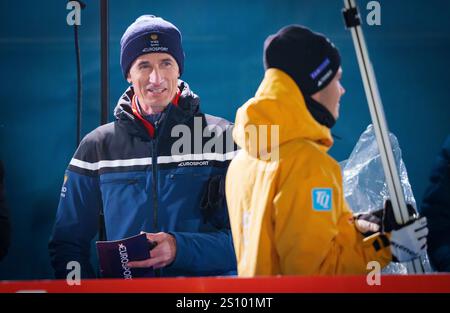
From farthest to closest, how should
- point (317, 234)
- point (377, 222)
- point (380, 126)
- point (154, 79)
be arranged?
point (154, 79)
point (380, 126)
point (377, 222)
point (317, 234)

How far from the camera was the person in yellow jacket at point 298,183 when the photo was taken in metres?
2.36

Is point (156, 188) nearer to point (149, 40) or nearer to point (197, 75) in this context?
point (197, 75)

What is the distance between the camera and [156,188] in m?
2.88

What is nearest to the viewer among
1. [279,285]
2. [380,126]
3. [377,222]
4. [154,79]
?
[279,285]

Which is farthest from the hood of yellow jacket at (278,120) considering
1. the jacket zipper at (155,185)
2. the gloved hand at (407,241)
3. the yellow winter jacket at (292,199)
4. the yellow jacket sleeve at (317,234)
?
the jacket zipper at (155,185)

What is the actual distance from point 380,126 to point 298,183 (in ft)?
1.36

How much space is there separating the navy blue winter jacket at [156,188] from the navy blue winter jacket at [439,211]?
2.51 feet

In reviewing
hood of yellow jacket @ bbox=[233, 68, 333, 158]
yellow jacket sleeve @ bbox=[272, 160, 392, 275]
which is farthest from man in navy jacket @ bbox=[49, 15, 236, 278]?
yellow jacket sleeve @ bbox=[272, 160, 392, 275]

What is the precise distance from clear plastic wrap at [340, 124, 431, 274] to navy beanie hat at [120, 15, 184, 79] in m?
0.78

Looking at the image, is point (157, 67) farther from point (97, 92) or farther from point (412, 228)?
point (412, 228)

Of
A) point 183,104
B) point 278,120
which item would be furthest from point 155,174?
point 278,120

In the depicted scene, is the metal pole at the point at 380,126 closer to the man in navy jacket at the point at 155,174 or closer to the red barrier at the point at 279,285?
the red barrier at the point at 279,285

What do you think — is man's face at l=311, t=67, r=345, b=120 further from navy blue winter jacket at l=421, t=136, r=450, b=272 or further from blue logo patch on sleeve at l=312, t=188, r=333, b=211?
navy blue winter jacket at l=421, t=136, r=450, b=272

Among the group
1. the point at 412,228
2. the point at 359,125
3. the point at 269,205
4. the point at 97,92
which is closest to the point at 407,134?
the point at 359,125
